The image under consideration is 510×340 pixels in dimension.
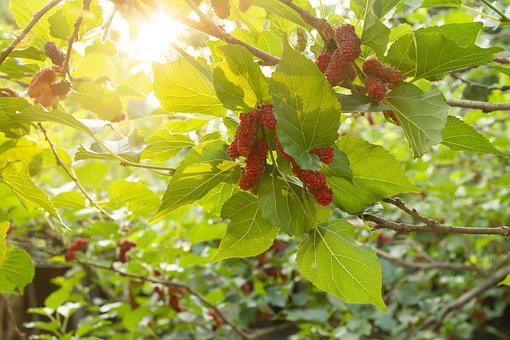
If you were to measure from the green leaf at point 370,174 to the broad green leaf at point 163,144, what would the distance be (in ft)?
0.70

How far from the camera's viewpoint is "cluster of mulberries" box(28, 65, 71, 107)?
823mm

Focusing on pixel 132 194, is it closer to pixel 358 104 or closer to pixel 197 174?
pixel 197 174

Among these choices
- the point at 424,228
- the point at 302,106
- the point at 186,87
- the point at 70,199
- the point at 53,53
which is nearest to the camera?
the point at 302,106

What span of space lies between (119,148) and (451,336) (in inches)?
99.1

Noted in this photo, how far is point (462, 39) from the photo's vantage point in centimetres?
67

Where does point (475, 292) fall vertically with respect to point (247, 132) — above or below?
below

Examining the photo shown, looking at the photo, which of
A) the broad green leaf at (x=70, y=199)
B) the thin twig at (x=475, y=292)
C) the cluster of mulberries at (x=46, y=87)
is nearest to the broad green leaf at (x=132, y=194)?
the broad green leaf at (x=70, y=199)

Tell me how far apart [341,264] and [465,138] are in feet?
0.72

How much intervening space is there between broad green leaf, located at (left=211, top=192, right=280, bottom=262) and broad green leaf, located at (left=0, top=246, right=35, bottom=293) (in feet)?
1.15

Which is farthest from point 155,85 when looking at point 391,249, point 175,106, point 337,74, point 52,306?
point 391,249

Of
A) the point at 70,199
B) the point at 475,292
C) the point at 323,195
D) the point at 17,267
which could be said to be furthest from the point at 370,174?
the point at 475,292

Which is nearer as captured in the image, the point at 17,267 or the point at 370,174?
the point at 370,174

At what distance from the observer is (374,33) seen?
610 mm

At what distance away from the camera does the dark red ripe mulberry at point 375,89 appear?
59cm
